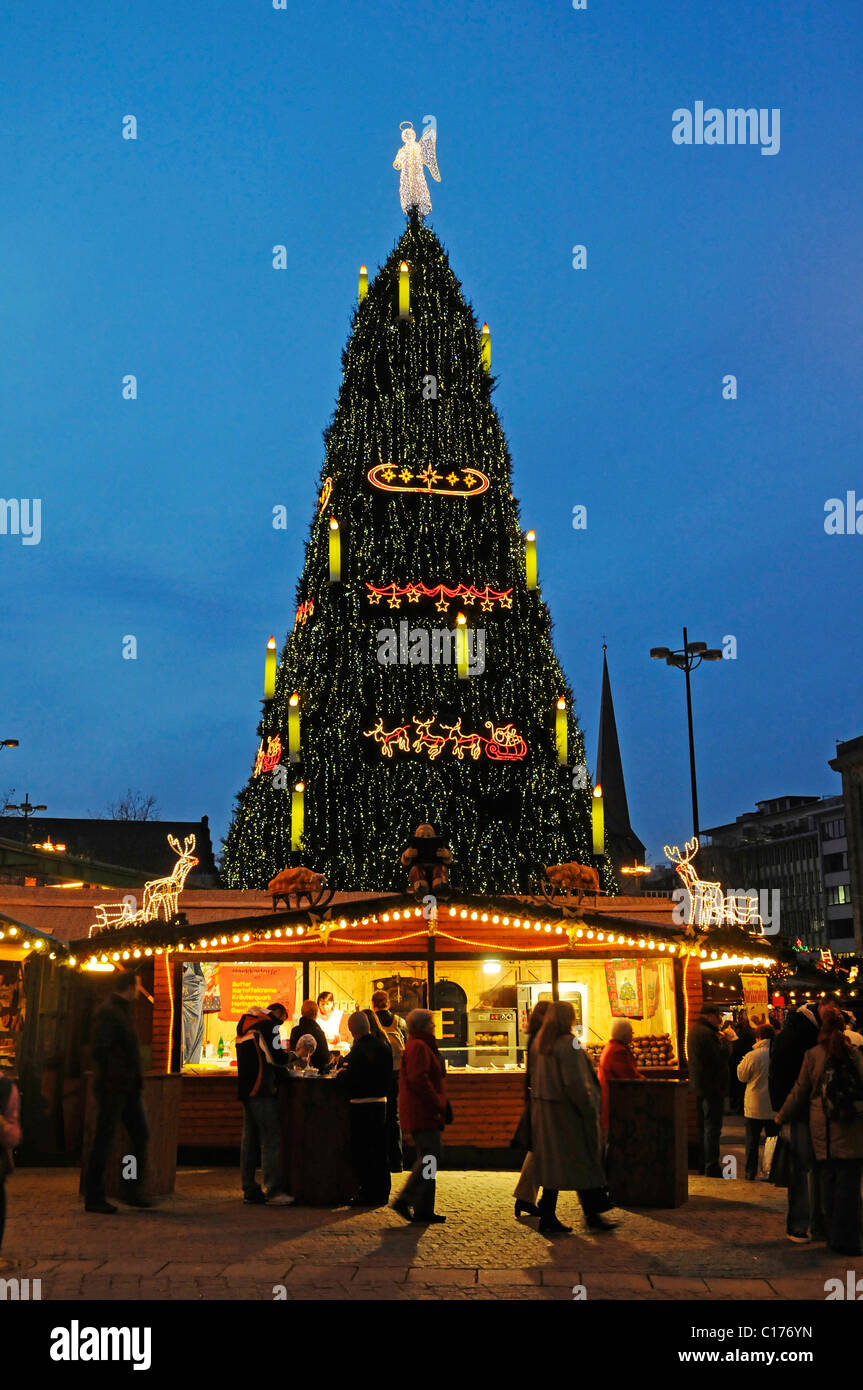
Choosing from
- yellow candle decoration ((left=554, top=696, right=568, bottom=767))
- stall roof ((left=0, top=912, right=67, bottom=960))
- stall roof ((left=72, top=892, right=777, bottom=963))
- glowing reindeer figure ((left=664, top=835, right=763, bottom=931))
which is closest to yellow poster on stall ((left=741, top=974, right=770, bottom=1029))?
yellow candle decoration ((left=554, top=696, right=568, bottom=767))

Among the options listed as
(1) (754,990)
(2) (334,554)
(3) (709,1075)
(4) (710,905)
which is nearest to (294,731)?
(2) (334,554)

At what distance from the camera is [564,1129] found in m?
9.95

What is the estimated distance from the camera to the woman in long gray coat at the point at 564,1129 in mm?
9883

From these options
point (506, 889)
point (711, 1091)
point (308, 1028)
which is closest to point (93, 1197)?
point (308, 1028)

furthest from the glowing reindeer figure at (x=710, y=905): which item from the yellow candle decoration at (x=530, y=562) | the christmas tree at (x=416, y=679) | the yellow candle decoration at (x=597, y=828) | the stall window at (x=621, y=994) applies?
the yellow candle decoration at (x=530, y=562)

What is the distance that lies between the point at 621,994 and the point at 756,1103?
3.08m

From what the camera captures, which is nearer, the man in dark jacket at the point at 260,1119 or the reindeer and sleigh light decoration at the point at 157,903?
the man in dark jacket at the point at 260,1119

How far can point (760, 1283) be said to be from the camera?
7855 mm

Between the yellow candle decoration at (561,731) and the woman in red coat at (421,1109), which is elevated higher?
the yellow candle decoration at (561,731)

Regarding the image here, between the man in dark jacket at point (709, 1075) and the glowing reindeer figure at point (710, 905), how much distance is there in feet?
3.81

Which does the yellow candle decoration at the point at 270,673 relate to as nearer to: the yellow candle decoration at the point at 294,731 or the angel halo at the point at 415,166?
the yellow candle decoration at the point at 294,731

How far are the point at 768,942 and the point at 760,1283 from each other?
24.9 feet

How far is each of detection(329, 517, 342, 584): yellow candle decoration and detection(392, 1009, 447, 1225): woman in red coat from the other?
19670mm
